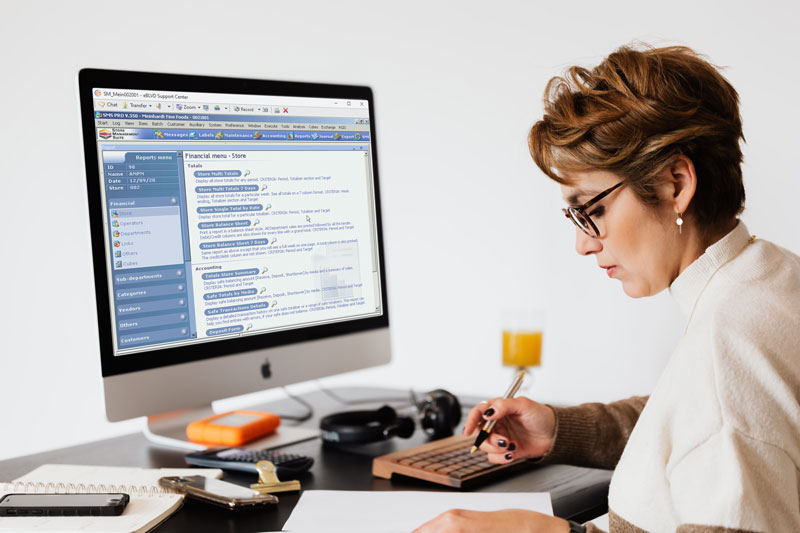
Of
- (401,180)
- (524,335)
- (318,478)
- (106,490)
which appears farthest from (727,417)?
(401,180)

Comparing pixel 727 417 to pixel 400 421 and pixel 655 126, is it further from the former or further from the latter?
pixel 400 421

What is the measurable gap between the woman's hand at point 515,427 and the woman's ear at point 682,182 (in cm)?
40

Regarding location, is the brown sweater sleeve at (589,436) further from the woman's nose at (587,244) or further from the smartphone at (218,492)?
the smartphone at (218,492)

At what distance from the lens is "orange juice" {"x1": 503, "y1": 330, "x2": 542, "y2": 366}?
2135 mm

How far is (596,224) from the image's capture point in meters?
1.07

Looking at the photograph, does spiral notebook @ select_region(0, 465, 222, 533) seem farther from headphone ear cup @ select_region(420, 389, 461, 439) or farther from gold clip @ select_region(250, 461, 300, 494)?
headphone ear cup @ select_region(420, 389, 461, 439)

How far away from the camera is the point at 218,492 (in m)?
1.06

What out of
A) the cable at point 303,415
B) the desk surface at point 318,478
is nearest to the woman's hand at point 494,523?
the desk surface at point 318,478

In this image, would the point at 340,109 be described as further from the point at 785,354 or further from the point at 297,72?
the point at 297,72

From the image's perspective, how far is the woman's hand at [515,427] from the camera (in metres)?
1.21

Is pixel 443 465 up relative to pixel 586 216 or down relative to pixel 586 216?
down

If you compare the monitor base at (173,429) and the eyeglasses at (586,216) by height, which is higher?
the eyeglasses at (586,216)

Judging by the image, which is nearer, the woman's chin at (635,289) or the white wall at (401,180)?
the woman's chin at (635,289)

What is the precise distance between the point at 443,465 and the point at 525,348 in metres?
0.99
